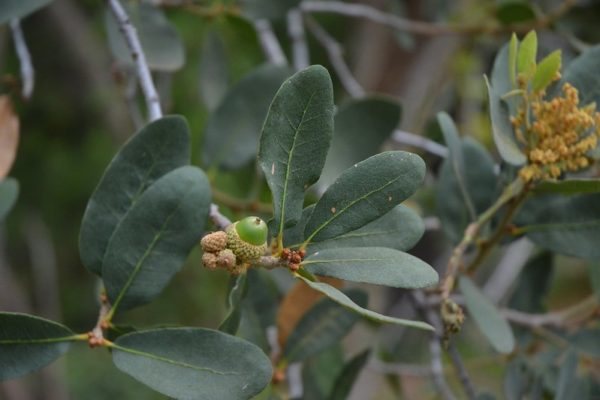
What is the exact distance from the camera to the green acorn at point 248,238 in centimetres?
59

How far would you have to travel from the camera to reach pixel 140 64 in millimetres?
862

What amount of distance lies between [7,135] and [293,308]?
485 millimetres

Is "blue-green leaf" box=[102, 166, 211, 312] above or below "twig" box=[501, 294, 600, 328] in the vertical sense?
above

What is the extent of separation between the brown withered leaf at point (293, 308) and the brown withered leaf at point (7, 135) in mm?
433

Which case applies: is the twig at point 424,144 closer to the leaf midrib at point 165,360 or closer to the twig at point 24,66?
the twig at point 24,66

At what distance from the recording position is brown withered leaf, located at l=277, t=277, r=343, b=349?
955 millimetres

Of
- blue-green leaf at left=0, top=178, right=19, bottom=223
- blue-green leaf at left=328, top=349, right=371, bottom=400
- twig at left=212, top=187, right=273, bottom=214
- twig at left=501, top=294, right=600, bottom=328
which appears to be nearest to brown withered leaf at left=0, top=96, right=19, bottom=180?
blue-green leaf at left=0, top=178, right=19, bottom=223

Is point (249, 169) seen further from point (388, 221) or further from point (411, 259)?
point (411, 259)

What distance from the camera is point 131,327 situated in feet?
2.39

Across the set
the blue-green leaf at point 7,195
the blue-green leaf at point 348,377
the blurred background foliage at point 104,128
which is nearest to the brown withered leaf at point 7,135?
the blue-green leaf at point 7,195

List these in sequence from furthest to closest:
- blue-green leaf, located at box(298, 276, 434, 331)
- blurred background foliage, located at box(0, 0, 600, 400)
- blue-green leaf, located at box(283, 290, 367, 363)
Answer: blurred background foliage, located at box(0, 0, 600, 400) → blue-green leaf, located at box(283, 290, 367, 363) → blue-green leaf, located at box(298, 276, 434, 331)

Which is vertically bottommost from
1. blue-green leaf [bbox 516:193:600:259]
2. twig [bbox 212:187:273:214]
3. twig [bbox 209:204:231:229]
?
twig [bbox 212:187:273:214]

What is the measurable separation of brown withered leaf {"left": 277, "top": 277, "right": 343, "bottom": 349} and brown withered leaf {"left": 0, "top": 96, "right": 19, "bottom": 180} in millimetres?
433

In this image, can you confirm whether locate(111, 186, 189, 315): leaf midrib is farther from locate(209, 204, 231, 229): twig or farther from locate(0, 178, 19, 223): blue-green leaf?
locate(0, 178, 19, 223): blue-green leaf
